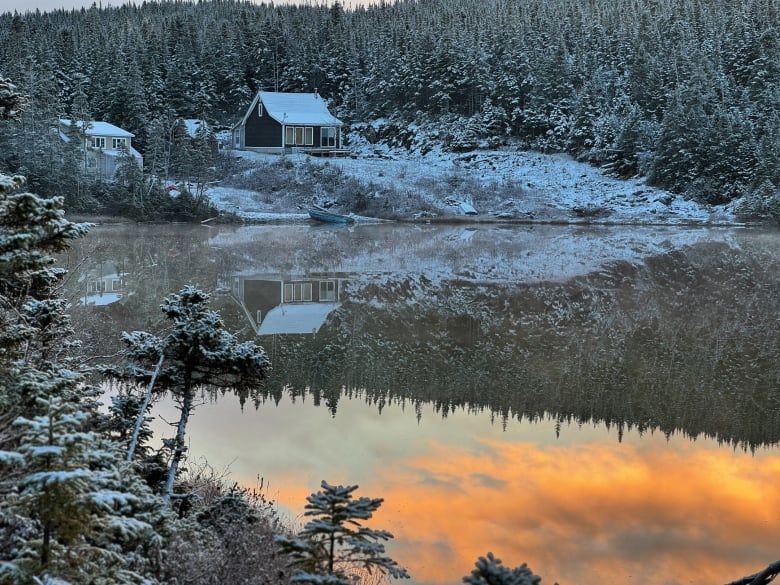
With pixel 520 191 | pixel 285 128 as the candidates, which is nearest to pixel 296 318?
pixel 520 191

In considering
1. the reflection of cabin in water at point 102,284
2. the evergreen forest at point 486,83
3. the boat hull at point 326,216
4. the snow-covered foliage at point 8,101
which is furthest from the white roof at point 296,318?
the evergreen forest at point 486,83

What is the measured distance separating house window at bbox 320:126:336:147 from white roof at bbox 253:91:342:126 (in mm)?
939

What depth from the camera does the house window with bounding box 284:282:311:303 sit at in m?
27.5

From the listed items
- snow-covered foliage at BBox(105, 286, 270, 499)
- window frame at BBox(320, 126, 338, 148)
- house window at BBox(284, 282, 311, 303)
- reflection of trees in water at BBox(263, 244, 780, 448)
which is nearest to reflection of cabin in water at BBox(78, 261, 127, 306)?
house window at BBox(284, 282, 311, 303)

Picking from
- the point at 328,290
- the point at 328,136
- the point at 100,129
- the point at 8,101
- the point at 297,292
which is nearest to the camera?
the point at 8,101

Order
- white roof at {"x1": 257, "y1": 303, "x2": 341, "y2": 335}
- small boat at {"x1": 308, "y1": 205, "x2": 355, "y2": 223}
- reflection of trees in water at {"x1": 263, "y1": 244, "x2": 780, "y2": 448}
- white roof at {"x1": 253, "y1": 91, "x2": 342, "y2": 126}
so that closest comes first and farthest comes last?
reflection of trees in water at {"x1": 263, "y1": 244, "x2": 780, "y2": 448}, white roof at {"x1": 257, "y1": 303, "x2": 341, "y2": 335}, small boat at {"x1": 308, "y1": 205, "x2": 355, "y2": 223}, white roof at {"x1": 253, "y1": 91, "x2": 342, "y2": 126}

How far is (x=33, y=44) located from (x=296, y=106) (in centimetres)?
3551

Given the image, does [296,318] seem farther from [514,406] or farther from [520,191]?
[520,191]

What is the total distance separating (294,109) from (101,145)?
1811 centimetres

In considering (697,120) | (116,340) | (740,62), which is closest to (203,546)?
(116,340)

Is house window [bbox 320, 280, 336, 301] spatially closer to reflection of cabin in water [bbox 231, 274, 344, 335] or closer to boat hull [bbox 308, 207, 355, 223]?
reflection of cabin in water [bbox 231, 274, 344, 335]

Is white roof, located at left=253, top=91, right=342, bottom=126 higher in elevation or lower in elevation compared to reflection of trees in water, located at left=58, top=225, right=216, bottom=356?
higher

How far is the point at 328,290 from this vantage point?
2936 centimetres

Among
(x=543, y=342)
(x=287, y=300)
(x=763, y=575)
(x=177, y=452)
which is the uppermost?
(x=763, y=575)
